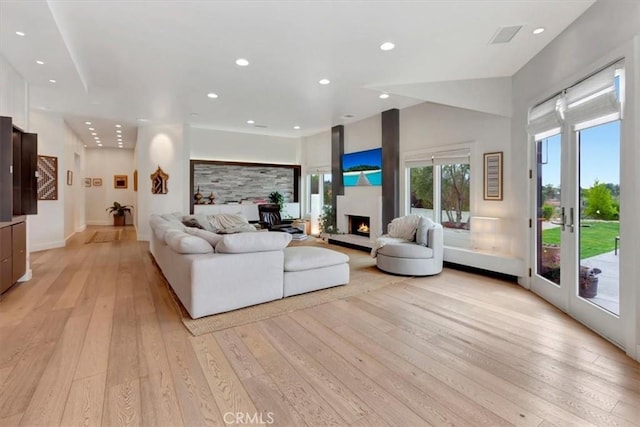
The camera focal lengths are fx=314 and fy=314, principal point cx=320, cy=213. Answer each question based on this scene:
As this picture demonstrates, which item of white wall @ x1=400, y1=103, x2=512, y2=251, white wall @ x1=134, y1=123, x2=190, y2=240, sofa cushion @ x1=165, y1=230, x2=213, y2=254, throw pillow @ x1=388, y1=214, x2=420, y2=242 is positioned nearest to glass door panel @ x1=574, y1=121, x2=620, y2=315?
white wall @ x1=400, y1=103, x2=512, y2=251

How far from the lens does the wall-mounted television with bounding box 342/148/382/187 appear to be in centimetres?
683

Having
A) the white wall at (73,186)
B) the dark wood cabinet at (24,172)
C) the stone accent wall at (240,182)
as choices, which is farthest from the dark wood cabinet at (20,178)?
the stone accent wall at (240,182)

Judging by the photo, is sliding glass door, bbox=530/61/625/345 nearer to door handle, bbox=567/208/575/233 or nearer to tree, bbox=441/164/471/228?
door handle, bbox=567/208/575/233

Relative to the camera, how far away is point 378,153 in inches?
267

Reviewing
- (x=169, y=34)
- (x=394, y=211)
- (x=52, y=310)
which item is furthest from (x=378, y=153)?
(x=52, y=310)

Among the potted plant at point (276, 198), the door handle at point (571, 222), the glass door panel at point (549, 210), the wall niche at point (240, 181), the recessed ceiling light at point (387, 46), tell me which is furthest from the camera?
the potted plant at point (276, 198)

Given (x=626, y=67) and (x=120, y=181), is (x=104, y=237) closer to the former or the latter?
(x=120, y=181)

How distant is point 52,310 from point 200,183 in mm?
5478

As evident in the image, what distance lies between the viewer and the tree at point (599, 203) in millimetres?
2783

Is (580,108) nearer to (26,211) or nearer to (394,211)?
(394,211)

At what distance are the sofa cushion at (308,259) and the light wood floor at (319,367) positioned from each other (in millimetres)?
559

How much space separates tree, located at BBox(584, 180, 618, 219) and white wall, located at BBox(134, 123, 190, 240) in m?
7.73

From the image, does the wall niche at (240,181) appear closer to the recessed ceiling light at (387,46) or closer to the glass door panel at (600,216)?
the recessed ceiling light at (387,46)

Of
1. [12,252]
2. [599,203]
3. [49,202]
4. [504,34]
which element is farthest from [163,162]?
[599,203]
